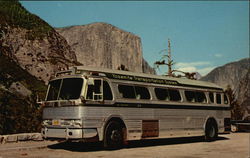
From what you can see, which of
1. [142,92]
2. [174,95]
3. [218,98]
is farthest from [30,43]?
[142,92]

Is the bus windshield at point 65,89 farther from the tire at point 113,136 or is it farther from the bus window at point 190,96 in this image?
the bus window at point 190,96

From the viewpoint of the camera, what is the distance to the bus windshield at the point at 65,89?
1195 cm

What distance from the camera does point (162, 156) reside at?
10773mm

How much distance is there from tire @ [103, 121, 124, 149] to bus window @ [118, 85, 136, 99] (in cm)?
119

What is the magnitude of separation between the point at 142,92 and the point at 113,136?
2.52 meters

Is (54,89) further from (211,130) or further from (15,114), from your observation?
(211,130)

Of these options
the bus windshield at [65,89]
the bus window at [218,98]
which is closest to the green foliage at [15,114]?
the bus windshield at [65,89]

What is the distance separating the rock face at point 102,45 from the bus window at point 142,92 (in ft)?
345

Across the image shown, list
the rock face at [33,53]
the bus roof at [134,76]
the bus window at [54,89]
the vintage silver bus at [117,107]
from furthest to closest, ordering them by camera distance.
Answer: the rock face at [33,53] < the bus window at [54,89] < the bus roof at [134,76] < the vintage silver bus at [117,107]

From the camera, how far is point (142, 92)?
14.2 meters

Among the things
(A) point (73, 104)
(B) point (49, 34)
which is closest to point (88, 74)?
(A) point (73, 104)

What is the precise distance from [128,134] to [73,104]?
8.96 ft

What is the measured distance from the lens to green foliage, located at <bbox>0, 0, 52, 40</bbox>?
161 ft

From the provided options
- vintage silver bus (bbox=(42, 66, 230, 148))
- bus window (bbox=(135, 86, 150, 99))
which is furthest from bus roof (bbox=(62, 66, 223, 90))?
bus window (bbox=(135, 86, 150, 99))
